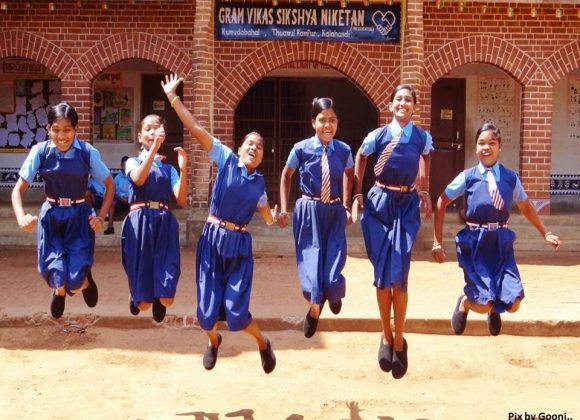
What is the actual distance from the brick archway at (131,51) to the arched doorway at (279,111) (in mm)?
2427

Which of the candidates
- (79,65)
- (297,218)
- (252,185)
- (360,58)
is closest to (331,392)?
(297,218)

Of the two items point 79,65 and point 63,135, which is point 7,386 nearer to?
point 63,135

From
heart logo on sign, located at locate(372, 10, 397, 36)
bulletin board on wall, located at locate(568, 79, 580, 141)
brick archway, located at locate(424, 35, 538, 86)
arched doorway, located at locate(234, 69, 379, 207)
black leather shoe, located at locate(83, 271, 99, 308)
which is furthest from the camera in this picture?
bulletin board on wall, located at locate(568, 79, 580, 141)

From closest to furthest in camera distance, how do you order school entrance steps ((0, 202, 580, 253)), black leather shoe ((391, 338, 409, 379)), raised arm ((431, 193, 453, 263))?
black leather shoe ((391, 338, 409, 379))
raised arm ((431, 193, 453, 263))
school entrance steps ((0, 202, 580, 253))

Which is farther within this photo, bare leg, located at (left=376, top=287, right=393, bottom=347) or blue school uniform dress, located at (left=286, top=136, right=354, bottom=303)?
blue school uniform dress, located at (left=286, top=136, right=354, bottom=303)

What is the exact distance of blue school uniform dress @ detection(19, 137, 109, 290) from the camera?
6.36 m

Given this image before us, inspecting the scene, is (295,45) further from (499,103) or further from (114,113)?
(499,103)

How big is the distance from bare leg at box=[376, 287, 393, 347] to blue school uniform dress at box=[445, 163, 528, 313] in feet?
2.18

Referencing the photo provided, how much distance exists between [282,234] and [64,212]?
6.93 metres

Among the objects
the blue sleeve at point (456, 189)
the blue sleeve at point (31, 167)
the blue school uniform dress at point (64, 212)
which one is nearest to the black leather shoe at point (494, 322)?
the blue sleeve at point (456, 189)

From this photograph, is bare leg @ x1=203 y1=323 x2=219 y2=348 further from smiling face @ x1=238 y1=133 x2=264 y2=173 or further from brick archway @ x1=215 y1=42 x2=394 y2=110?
brick archway @ x1=215 y1=42 x2=394 y2=110

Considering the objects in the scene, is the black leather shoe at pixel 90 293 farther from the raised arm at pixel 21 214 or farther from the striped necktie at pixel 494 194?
the striped necktie at pixel 494 194

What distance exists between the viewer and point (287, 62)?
1318cm

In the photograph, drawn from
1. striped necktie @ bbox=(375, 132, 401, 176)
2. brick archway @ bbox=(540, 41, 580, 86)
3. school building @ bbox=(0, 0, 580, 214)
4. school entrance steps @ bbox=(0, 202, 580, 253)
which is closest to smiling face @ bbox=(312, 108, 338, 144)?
striped necktie @ bbox=(375, 132, 401, 176)
